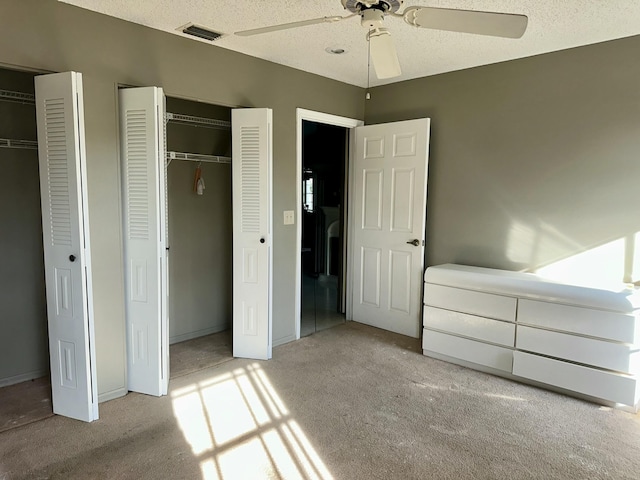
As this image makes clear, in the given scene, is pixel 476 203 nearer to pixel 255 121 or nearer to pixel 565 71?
pixel 565 71

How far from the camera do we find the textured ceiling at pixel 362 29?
8.05 ft

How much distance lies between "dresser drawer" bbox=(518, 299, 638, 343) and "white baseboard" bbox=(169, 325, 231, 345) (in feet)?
8.94

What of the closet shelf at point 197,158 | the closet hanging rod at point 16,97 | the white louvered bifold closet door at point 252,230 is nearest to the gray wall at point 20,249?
the closet hanging rod at point 16,97

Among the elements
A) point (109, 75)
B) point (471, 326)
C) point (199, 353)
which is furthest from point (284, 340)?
point (109, 75)

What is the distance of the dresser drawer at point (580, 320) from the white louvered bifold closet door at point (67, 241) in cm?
294

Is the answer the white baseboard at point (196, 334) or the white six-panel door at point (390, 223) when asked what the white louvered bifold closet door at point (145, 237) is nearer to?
the white baseboard at point (196, 334)

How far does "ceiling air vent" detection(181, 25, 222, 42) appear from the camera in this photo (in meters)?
2.82

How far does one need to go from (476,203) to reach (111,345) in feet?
10.3

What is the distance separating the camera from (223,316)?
420cm

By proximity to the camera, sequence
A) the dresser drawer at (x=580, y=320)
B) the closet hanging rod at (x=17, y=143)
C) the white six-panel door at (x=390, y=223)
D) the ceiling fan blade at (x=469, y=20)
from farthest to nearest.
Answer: the white six-panel door at (x=390, y=223)
the closet hanging rod at (x=17, y=143)
the dresser drawer at (x=580, y=320)
the ceiling fan blade at (x=469, y=20)

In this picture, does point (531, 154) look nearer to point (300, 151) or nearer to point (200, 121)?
point (300, 151)

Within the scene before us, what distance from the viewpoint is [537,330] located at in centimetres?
300

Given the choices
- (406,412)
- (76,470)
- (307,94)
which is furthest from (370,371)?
(307,94)

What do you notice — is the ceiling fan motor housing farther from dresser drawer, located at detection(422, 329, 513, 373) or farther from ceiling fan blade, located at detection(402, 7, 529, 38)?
dresser drawer, located at detection(422, 329, 513, 373)
